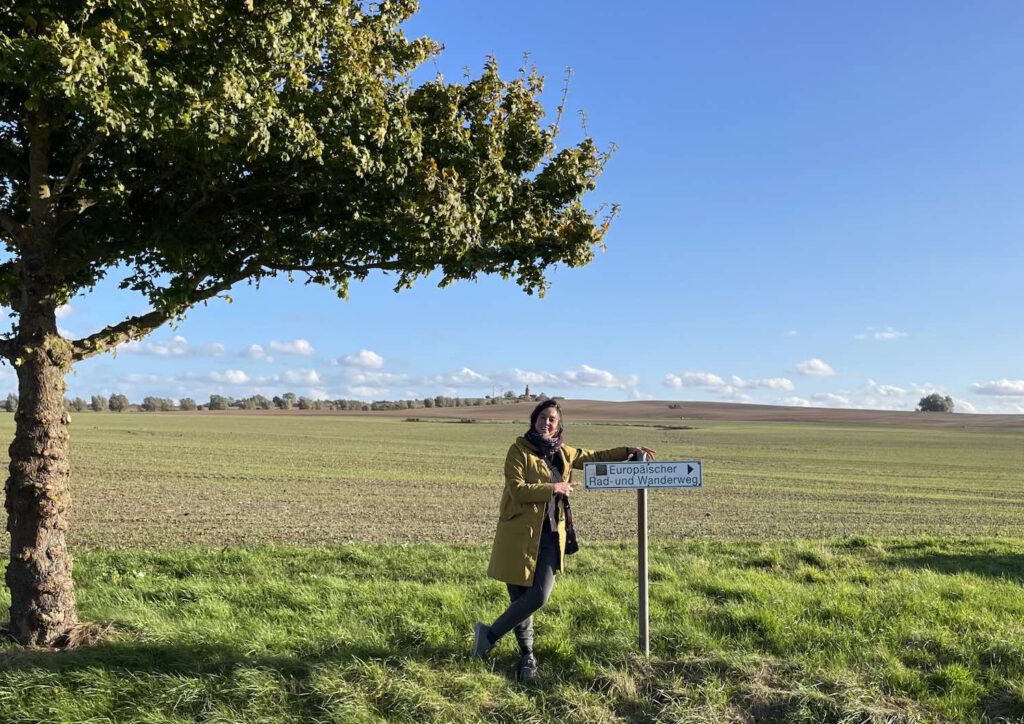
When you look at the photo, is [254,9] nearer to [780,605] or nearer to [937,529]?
[780,605]

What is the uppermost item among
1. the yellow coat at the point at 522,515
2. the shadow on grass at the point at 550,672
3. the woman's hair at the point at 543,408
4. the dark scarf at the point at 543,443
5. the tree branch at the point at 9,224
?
the tree branch at the point at 9,224

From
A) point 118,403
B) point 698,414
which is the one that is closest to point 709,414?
point 698,414

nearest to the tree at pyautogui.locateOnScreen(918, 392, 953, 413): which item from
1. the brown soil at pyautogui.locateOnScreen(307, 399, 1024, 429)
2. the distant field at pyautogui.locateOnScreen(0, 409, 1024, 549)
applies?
the brown soil at pyautogui.locateOnScreen(307, 399, 1024, 429)

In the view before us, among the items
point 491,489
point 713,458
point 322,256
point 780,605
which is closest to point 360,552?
point 322,256

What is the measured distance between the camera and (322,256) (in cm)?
680

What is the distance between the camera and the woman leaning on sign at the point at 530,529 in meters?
5.38

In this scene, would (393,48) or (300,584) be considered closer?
(393,48)

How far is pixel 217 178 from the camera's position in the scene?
6.08 meters

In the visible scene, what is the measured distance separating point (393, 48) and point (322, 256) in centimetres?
226

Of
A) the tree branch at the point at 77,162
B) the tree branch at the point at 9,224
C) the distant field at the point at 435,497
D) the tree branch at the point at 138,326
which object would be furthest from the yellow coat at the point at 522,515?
the distant field at the point at 435,497

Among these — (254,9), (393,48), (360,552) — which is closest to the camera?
(254,9)

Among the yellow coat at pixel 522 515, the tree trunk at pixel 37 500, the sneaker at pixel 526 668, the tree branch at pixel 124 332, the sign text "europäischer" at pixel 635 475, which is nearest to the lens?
the yellow coat at pixel 522 515

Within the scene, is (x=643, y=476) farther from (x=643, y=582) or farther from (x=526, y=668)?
(x=526, y=668)

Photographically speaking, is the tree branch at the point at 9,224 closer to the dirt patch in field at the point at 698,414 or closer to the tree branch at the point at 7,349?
the tree branch at the point at 7,349
